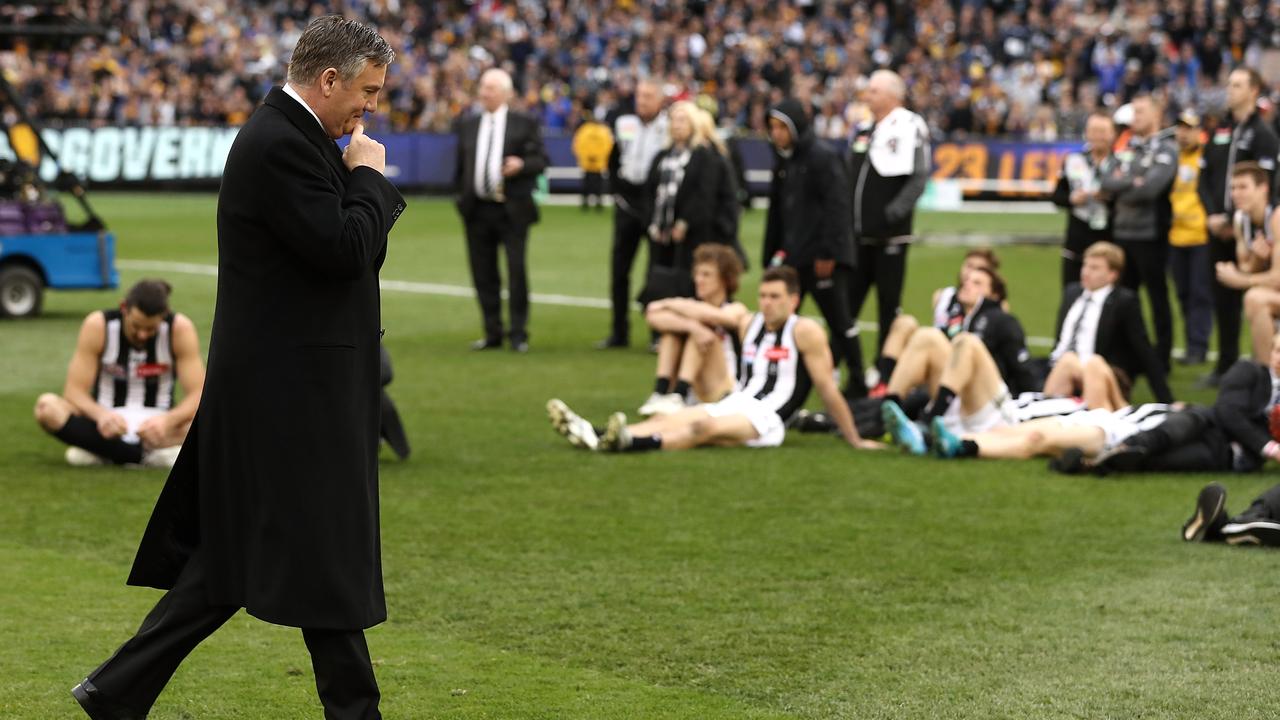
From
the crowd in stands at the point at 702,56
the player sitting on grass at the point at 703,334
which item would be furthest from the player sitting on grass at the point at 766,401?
the crowd in stands at the point at 702,56

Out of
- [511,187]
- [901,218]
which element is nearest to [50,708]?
[901,218]

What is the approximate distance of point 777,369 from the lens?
1065cm

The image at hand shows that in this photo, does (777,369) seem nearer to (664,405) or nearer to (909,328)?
(664,405)

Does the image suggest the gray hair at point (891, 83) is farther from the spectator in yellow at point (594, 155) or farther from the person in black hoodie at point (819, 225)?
the spectator in yellow at point (594, 155)

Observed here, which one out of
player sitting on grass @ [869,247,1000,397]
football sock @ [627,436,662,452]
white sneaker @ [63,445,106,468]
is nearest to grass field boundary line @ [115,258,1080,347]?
player sitting on grass @ [869,247,1000,397]

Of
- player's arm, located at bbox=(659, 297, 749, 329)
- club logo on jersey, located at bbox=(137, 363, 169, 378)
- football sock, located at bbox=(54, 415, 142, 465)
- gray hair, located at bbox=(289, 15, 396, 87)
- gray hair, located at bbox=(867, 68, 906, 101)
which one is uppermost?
gray hair, located at bbox=(289, 15, 396, 87)

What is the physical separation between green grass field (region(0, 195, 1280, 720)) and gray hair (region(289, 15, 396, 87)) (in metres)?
2.09

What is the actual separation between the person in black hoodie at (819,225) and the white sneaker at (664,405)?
55.8 inches

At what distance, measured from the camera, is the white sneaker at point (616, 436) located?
10266 millimetres

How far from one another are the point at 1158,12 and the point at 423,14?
16893 mm

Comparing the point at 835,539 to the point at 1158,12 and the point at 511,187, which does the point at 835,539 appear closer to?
the point at 511,187

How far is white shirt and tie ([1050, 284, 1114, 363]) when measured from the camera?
37.0ft

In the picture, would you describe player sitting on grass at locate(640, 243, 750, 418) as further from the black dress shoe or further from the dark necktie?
the black dress shoe

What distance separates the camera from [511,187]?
15.2 meters
